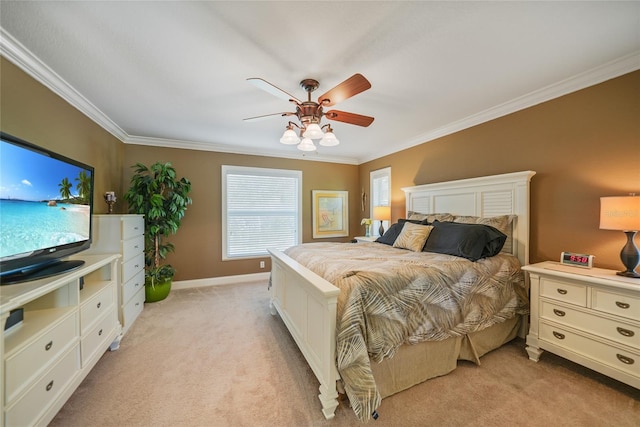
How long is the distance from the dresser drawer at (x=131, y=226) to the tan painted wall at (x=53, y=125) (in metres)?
0.44

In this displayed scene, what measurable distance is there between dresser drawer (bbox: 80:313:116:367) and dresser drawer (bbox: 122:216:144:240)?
872 millimetres

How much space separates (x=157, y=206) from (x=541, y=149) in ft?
15.2

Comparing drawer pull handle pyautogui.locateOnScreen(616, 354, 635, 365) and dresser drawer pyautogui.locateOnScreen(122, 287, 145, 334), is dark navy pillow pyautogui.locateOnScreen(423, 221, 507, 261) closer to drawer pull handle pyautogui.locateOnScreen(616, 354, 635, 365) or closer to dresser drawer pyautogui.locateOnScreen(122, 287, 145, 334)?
drawer pull handle pyautogui.locateOnScreen(616, 354, 635, 365)

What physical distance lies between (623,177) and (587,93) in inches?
31.3

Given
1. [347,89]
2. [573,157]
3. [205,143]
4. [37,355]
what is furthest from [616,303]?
[205,143]

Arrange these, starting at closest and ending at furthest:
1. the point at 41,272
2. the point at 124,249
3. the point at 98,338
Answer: the point at 41,272
the point at 98,338
the point at 124,249

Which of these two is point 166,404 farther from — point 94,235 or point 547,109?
point 547,109

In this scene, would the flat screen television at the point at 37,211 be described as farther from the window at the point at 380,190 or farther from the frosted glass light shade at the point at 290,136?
the window at the point at 380,190

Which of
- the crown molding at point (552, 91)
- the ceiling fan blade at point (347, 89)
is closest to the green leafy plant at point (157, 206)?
the ceiling fan blade at point (347, 89)

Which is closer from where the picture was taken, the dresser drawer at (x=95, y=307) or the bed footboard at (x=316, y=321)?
the bed footboard at (x=316, y=321)

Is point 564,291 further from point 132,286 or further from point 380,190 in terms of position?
point 132,286

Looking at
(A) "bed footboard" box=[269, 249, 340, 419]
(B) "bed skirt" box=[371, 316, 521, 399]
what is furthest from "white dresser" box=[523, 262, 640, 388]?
(A) "bed footboard" box=[269, 249, 340, 419]

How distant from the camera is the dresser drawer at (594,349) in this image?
1.62 meters

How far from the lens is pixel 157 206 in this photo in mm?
3365
